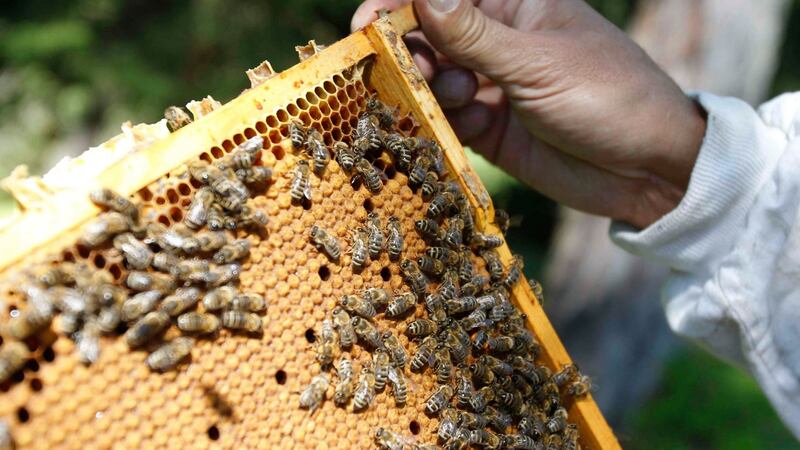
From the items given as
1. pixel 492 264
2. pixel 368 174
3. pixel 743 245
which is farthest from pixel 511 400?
pixel 743 245

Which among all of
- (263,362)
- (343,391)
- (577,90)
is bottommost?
(343,391)

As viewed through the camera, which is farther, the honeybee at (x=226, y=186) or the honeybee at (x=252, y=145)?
the honeybee at (x=252, y=145)

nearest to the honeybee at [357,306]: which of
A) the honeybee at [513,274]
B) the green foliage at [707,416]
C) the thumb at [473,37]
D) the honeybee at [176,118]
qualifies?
the honeybee at [513,274]

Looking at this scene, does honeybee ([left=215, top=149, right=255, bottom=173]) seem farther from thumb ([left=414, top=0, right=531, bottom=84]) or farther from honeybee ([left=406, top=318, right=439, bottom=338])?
thumb ([left=414, top=0, right=531, bottom=84])

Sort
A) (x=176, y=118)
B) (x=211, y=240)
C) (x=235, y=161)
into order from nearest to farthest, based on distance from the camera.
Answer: (x=211, y=240) < (x=235, y=161) < (x=176, y=118)

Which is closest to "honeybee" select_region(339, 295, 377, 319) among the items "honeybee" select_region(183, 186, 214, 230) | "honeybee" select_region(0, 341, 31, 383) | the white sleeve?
"honeybee" select_region(183, 186, 214, 230)

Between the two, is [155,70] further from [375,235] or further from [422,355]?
[422,355]

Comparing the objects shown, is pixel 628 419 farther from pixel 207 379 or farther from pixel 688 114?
pixel 207 379

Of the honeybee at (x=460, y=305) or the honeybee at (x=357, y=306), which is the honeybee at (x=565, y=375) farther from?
the honeybee at (x=357, y=306)
